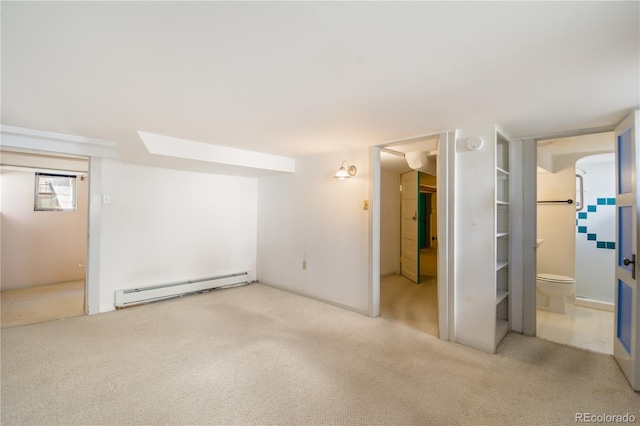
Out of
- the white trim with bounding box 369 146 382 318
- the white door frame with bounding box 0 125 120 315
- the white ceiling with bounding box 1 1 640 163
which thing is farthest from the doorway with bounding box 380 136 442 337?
the white door frame with bounding box 0 125 120 315

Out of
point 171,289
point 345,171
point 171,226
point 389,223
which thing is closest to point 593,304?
point 389,223

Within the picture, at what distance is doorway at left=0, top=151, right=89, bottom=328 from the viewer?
441 cm

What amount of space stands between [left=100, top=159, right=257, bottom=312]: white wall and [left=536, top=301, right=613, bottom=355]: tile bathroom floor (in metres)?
4.39

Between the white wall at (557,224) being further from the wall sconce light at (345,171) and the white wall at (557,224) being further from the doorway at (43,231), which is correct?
the doorway at (43,231)

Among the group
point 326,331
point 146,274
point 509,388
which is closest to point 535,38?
point 509,388

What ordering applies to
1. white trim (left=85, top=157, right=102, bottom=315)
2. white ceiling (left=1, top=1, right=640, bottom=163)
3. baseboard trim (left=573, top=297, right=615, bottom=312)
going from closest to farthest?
1. white ceiling (left=1, top=1, right=640, bottom=163)
2. white trim (left=85, top=157, right=102, bottom=315)
3. baseboard trim (left=573, top=297, right=615, bottom=312)

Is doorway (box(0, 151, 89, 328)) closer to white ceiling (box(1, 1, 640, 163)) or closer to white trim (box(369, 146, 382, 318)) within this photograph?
white ceiling (box(1, 1, 640, 163))

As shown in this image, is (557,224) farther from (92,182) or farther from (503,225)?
(92,182)

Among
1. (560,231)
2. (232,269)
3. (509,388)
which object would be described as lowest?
(509,388)

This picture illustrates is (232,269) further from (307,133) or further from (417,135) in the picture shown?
(417,135)

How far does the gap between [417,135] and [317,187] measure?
1650 millimetres

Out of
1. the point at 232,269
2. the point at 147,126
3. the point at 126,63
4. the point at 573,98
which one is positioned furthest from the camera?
the point at 232,269

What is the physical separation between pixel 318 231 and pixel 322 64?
2817mm

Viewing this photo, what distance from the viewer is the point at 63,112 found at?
247cm
